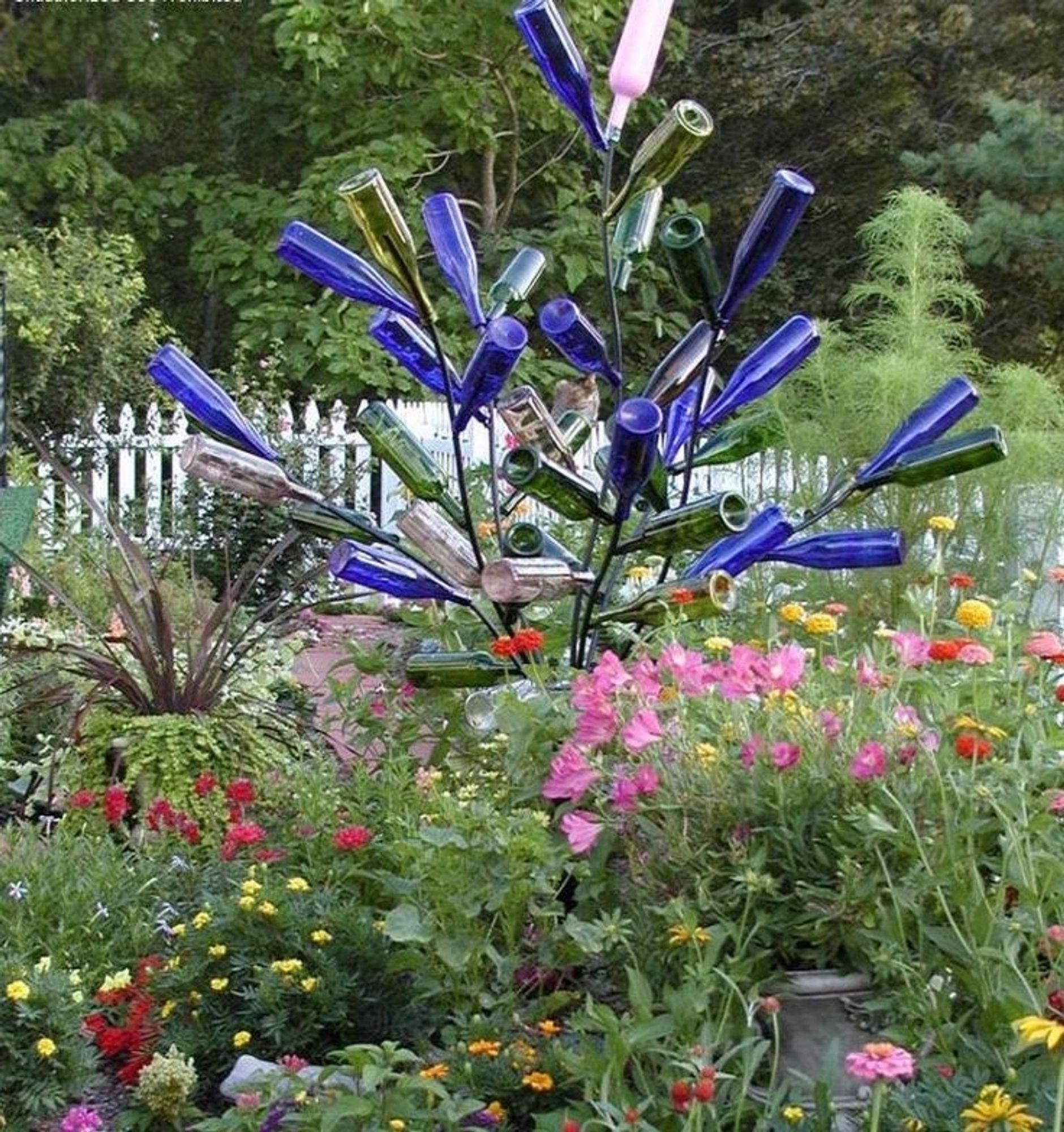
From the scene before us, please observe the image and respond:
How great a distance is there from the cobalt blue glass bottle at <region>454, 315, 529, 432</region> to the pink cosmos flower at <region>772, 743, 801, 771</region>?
116 cm

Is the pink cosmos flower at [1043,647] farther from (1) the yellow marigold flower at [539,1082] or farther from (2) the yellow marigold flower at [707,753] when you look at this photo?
(1) the yellow marigold flower at [539,1082]

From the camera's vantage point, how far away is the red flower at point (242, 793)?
2918 millimetres

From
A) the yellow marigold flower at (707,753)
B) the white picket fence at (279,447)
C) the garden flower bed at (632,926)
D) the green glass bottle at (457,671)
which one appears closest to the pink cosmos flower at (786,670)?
the garden flower bed at (632,926)

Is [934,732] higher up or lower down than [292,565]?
higher up

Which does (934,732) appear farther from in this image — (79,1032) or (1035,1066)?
(79,1032)

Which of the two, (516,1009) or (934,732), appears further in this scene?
(516,1009)

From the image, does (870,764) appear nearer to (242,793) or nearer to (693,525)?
(693,525)

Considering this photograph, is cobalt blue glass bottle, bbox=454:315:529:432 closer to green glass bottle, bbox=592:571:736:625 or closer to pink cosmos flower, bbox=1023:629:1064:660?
green glass bottle, bbox=592:571:736:625

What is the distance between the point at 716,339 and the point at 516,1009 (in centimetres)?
142

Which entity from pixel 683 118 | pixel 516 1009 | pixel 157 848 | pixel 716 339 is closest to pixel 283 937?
pixel 516 1009

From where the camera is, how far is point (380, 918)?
2.51 metres

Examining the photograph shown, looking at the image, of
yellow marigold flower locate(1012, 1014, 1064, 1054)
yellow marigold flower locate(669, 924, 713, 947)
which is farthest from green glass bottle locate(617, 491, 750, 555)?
yellow marigold flower locate(1012, 1014, 1064, 1054)

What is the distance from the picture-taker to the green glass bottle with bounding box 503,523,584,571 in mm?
3135

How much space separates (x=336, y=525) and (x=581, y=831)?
1.43m
